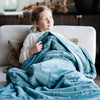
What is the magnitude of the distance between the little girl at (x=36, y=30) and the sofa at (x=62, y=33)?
0.39 ft

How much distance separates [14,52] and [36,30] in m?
0.28

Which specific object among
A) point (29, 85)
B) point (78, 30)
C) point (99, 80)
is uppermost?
point (78, 30)

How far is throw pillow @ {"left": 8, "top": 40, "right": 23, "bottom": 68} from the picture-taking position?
2.34 metres

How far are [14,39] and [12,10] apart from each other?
118 cm

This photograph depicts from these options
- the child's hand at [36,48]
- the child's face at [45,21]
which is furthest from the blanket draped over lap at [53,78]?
the child's face at [45,21]

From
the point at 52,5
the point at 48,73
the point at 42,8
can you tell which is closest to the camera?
the point at 48,73

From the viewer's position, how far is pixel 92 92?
5.49 ft

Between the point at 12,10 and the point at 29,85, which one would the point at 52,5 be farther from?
the point at 29,85

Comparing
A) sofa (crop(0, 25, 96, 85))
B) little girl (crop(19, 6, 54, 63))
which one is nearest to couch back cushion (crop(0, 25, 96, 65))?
sofa (crop(0, 25, 96, 85))

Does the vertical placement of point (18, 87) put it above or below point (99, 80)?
above

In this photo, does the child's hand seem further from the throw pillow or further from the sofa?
the sofa

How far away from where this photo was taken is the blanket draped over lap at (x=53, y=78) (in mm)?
1647

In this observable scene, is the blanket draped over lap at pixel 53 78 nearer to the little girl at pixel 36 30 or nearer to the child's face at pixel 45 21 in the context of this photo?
the little girl at pixel 36 30

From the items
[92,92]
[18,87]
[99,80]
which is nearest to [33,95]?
[18,87]
